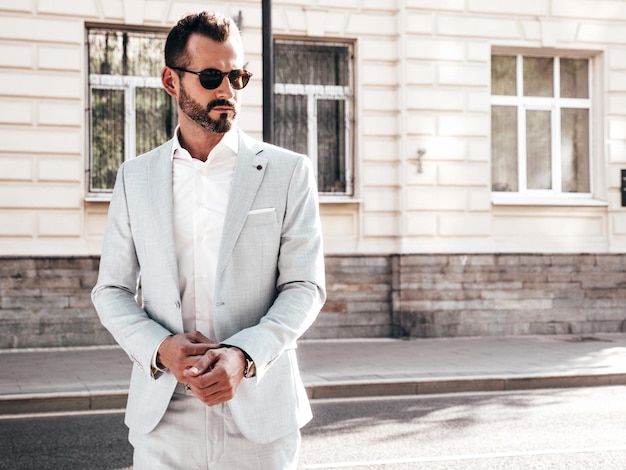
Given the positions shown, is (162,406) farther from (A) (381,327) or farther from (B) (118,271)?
(A) (381,327)

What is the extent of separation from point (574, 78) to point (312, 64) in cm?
428

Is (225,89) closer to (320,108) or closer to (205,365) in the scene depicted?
(205,365)

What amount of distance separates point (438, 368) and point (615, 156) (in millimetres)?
5885

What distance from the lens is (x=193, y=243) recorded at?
7.11ft

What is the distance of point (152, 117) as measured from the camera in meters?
13.1

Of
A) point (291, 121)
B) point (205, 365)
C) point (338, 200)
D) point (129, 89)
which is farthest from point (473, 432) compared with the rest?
point (129, 89)

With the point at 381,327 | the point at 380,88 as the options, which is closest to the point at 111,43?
the point at 380,88

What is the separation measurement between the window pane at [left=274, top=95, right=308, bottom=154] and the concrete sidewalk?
300 centimetres

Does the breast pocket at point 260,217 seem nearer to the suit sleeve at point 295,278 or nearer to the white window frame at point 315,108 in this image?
the suit sleeve at point 295,278

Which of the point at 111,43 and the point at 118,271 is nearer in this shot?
the point at 118,271

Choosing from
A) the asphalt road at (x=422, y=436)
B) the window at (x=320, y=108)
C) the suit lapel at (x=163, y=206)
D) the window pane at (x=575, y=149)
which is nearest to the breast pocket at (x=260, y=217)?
the suit lapel at (x=163, y=206)

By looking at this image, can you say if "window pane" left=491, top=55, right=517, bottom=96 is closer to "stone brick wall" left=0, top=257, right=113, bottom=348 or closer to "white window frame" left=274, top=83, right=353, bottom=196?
"white window frame" left=274, top=83, right=353, bottom=196

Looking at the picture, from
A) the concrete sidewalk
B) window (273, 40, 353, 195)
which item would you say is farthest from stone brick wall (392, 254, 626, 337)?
window (273, 40, 353, 195)

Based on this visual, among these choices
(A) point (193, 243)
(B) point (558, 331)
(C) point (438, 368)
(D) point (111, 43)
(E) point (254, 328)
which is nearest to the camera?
(E) point (254, 328)
